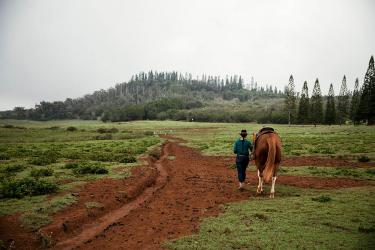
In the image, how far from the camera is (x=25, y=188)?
14977 millimetres

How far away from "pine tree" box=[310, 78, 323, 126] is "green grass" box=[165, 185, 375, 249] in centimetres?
9209

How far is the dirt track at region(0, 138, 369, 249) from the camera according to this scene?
1055 centimetres

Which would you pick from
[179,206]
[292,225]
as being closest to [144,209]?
[179,206]

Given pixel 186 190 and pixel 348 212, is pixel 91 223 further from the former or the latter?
pixel 348 212

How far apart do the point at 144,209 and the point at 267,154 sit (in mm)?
6370

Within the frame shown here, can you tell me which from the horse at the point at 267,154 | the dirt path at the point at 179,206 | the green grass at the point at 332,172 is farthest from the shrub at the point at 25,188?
the green grass at the point at 332,172

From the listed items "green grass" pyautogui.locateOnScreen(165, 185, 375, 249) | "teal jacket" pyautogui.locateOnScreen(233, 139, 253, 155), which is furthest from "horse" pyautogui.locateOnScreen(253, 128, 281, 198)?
"green grass" pyautogui.locateOnScreen(165, 185, 375, 249)

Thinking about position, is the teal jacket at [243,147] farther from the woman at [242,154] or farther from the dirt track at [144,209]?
the dirt track at [144,209]

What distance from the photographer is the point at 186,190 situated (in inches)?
690

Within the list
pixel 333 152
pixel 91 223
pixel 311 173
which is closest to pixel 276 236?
pixel 91 223

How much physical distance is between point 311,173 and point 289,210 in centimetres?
1027

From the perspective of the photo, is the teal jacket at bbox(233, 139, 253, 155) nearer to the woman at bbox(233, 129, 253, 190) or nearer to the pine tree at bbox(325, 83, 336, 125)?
the woman at bbox(233, 129, 253, 190)

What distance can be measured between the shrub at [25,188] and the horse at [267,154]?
995cm

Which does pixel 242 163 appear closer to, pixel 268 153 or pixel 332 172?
pixel 268 153
